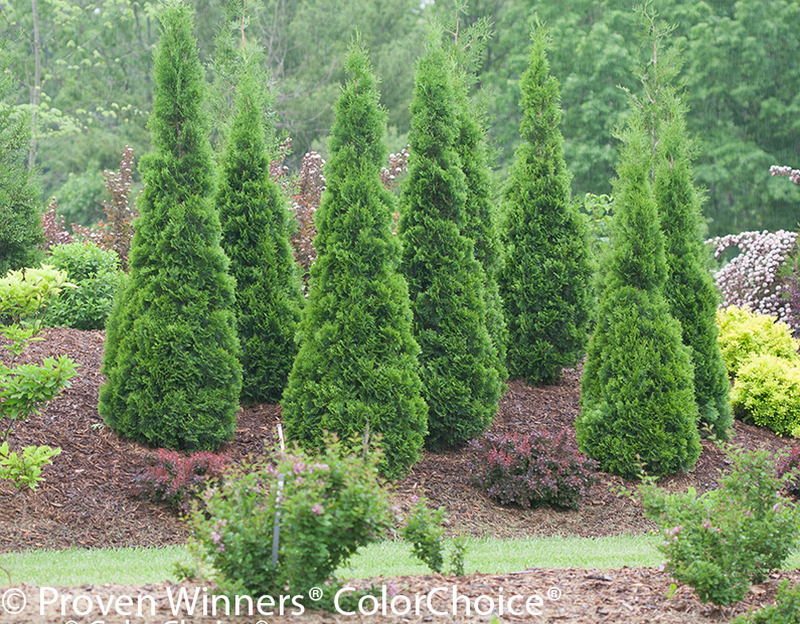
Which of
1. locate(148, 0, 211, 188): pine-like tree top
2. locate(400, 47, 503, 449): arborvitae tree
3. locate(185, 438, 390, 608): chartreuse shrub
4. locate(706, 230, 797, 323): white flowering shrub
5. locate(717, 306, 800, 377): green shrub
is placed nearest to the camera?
locate(185, 438, 390, 608): chartreuse shrub

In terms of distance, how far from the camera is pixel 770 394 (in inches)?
422

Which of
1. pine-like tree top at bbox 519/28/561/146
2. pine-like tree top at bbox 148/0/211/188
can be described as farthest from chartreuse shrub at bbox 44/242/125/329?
pine-like tree top at bbox 519/28/561/146

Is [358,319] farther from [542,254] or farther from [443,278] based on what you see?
[542,254]

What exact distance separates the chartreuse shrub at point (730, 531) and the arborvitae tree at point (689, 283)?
199 inches

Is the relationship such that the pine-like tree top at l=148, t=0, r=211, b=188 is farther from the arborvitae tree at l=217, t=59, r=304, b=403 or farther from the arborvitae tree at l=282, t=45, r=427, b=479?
the arborvitae tree at l=282, t=45, r=427, b=479

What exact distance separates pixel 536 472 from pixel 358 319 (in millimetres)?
2199

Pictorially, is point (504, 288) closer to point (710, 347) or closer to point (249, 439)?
point (710, 347)

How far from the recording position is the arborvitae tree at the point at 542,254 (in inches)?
407

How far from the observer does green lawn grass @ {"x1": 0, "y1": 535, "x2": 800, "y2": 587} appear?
4617 millimetres

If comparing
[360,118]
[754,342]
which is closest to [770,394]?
[754,342]

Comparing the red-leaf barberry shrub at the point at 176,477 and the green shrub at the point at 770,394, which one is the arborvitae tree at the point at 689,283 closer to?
the green shrub at the point at 770,394

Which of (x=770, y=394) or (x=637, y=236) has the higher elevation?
(x=637, y=236)

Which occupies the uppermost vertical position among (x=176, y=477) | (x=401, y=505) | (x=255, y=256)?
(x=255, y=256)

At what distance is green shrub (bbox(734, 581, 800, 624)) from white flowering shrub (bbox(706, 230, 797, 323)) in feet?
34.7
